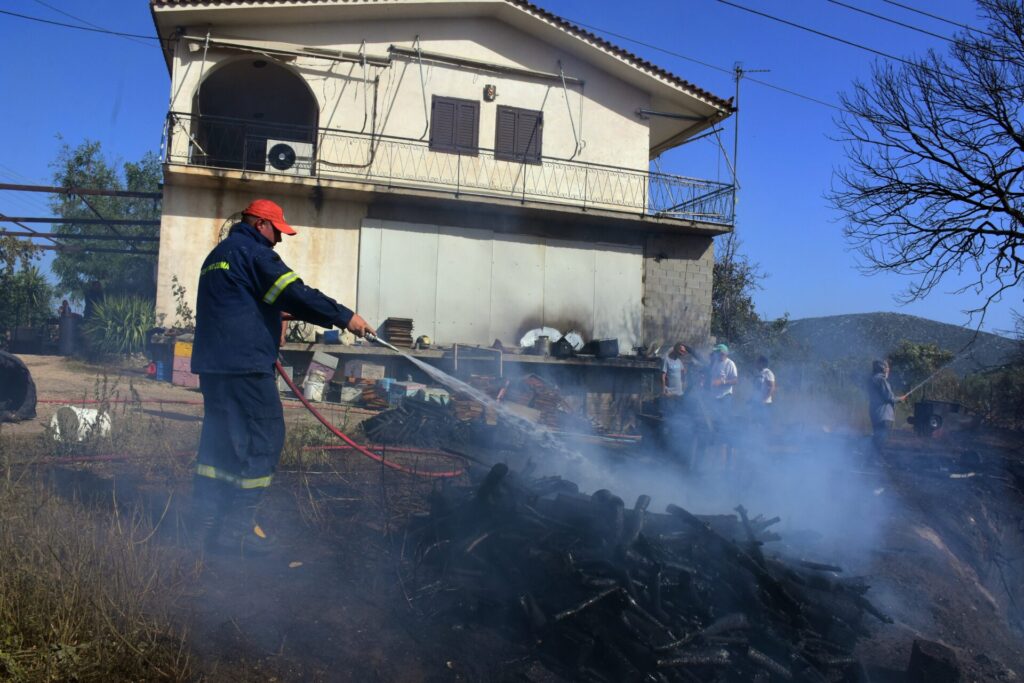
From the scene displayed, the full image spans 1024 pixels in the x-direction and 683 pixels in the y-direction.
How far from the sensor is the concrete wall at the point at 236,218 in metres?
14.5

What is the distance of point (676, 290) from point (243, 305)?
47.6 ft

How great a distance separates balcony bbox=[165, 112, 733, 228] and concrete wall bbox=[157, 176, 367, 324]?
2.37 ft

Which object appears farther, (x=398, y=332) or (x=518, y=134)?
(x=518, y=134)

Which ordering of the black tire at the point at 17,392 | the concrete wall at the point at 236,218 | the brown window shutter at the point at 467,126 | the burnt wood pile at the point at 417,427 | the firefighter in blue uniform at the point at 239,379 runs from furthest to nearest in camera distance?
the brown window shutter at the point at 467,126 < the concrete wall at the point at 236,218 < the burnt wood pile at the point at 417,427 < the black tire at the point at 17,392 < the firefighter in blue uniform at the point at 239,379

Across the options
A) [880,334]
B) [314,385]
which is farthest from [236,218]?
[880,334]

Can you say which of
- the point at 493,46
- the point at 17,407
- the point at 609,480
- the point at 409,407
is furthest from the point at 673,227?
the point at 17,407

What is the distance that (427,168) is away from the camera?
16016 mm

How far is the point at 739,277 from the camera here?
82.5ft

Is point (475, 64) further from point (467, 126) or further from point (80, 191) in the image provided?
point (80, 191)

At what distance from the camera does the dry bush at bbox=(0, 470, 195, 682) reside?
2.65 metres

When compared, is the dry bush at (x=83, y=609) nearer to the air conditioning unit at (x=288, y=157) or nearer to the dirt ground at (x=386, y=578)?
the dirt ground at (x=386, y=578)

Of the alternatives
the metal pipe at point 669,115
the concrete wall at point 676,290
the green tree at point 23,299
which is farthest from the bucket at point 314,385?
the green tree at point 23,299

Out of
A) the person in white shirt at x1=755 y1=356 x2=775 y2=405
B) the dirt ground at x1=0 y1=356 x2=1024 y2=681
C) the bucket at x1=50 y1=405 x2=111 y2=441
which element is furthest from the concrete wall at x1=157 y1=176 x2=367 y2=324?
the person in white shirt at x1=755 y1=356 x2=775 y2=405

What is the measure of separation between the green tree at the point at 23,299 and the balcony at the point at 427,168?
36.7 ft
